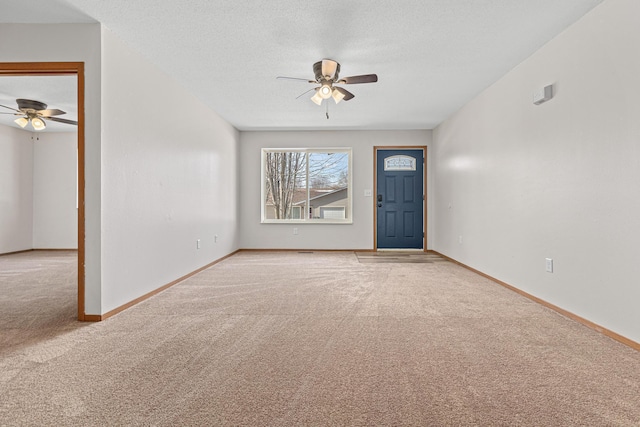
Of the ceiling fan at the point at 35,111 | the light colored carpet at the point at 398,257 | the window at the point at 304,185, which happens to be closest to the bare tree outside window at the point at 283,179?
the window at the point at 304,185

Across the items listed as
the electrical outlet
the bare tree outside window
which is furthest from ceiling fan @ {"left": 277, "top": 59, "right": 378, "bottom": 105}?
the bare tree outside window

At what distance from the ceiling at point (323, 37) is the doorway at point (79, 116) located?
34cm

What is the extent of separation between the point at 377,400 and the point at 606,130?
2.46 metres

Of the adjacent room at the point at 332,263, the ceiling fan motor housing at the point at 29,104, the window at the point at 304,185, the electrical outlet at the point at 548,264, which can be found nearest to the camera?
the adjacent room at the point at 332,263

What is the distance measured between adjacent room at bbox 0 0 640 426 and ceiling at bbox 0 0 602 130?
1.0 inches

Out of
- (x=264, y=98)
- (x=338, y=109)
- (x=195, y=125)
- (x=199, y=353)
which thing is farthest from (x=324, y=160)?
(x=199, y=353)

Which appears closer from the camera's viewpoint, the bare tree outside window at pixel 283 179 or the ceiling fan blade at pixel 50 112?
the ceiling fan blade at pixel 50 112

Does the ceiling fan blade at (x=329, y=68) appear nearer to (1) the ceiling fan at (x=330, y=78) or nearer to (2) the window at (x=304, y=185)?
(1) the ceiling fan at (x=330, y=78)

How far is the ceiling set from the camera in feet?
8.34

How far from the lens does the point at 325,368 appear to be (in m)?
1.90

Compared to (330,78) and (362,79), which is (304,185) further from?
(362,79)

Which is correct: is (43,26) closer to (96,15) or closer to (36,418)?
(96,15)

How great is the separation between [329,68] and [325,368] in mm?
2876

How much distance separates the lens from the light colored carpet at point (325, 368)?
1480 millimetres
